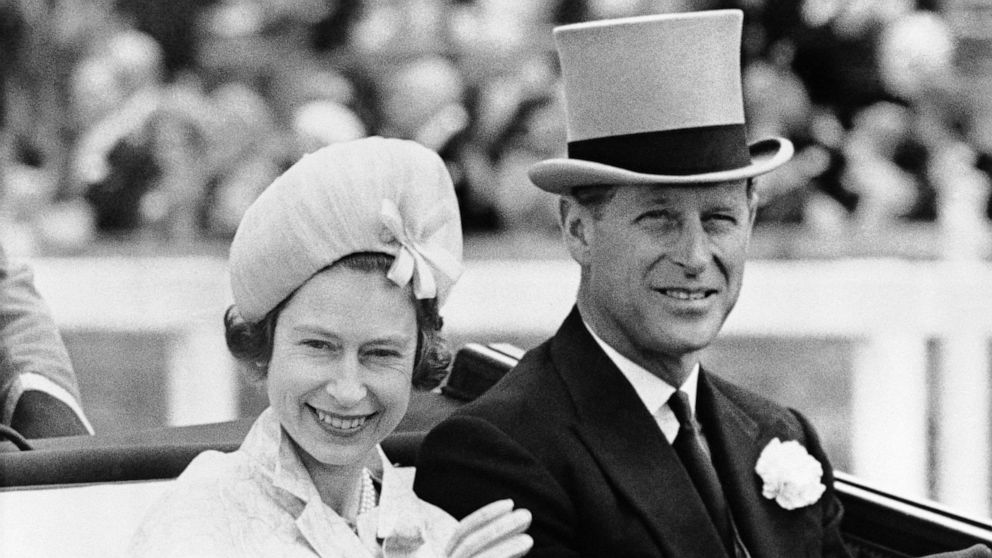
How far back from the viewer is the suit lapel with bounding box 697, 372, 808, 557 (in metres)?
2.72

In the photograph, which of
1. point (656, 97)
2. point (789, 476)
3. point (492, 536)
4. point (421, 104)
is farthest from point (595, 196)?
point (421, 104)

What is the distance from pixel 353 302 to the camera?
7.18 feet

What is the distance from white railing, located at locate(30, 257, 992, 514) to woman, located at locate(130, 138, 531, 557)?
4040 millimetres

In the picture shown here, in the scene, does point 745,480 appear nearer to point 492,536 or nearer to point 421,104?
point 492,536

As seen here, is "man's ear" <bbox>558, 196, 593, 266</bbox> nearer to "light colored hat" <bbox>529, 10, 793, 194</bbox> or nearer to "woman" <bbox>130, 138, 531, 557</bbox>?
"light colored hat" <bbox>529, 10, 793, 194</bbox>

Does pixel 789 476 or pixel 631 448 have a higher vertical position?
pixel 631 448

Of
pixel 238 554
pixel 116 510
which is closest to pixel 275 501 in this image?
pixel 238 554

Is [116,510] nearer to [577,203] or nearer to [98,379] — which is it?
[577,203]

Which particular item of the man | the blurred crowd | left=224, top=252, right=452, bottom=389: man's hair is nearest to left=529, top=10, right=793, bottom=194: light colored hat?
the man

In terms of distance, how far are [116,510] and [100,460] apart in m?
0.13

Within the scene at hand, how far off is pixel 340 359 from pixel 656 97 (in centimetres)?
75

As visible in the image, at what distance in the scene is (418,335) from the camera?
2.29m

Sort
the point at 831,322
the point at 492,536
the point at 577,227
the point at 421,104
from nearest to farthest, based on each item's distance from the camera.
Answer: the point at 492,536 → the point at 577,227 → the point at 831,322 → the point at 421,104

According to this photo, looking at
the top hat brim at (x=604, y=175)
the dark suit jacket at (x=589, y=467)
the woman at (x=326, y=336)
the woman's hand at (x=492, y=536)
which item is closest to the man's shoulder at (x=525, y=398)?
the dark suit jacket at (x=589, y=467)
